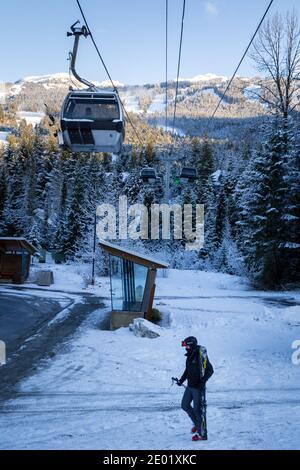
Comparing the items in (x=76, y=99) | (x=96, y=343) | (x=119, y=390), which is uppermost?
(x=76, y=99)

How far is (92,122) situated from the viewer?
13.0m

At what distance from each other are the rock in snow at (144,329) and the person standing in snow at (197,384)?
8933 mm

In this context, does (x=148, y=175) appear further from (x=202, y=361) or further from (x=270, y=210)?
(x=202, y=361)

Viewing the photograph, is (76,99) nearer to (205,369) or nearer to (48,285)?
Result: (205,369)

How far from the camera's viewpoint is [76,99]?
44.9ft

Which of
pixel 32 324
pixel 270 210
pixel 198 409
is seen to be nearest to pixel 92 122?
pixel 198 409

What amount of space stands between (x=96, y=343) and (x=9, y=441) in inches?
331

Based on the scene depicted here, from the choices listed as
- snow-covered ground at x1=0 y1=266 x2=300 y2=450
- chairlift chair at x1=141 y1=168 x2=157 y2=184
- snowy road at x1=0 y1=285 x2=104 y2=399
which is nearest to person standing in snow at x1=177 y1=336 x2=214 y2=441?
snow-covered ground at x1=0 y1=266 x2=300 y2=450

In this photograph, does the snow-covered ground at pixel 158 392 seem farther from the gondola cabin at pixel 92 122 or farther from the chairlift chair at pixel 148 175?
the chairlift chair at pixel 148 175

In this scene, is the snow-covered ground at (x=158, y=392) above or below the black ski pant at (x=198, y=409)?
below

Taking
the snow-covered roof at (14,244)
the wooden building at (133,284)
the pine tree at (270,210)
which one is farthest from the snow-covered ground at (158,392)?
the snow-covered roof at (14,244)

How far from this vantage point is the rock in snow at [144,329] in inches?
630

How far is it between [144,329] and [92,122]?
8.02 meters
